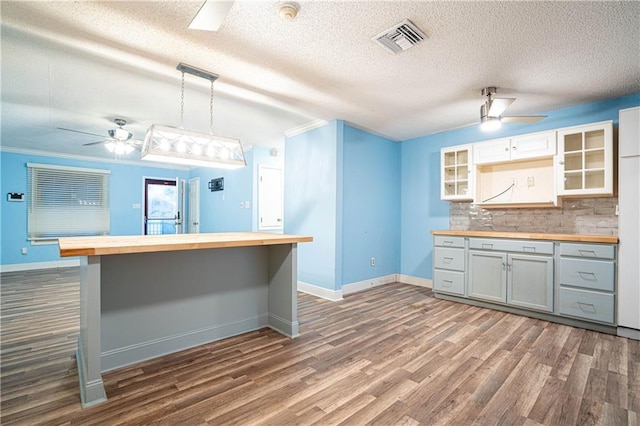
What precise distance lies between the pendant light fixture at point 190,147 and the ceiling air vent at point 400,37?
165cm

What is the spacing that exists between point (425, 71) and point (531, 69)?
983 millimetres

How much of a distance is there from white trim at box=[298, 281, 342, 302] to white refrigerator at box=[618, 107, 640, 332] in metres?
3.01

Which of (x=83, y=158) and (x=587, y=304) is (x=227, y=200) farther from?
(x=587, y=304)

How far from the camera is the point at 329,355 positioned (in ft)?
8.27

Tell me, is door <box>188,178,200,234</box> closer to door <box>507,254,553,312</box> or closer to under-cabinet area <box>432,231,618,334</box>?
under-cabinet area <box>432,231,618,334</box>

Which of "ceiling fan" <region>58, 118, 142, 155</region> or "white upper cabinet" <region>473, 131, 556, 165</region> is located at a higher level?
"ceiling fan" <region>58, 118, 142, 155</region>

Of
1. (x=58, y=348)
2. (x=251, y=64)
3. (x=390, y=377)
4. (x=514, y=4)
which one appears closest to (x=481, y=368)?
(x=390, y=377)

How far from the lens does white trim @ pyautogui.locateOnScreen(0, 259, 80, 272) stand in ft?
19.7

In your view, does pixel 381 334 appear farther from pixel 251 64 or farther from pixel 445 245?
pixel 251 64

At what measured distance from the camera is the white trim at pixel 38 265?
6020mm

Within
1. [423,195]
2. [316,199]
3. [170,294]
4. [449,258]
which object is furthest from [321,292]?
[423,195]

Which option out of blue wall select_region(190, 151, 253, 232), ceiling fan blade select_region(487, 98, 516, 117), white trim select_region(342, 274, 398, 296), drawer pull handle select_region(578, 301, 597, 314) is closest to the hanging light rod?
Result: ceiling fan blade select_region(487, 98, 516, 117)

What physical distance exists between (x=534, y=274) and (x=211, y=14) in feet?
13.2

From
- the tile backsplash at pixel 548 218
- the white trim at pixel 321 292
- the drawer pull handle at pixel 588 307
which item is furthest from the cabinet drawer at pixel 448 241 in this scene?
the white trim at pixel 321 292
